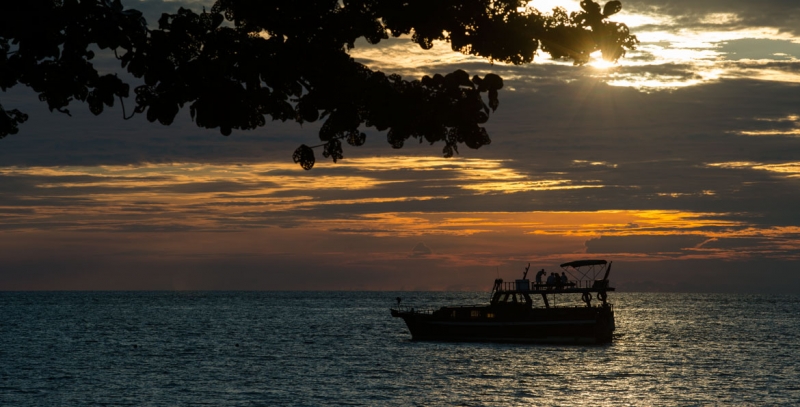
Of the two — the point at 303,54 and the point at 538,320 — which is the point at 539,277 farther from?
the point at 303,54

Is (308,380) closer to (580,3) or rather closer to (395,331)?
(580,3)

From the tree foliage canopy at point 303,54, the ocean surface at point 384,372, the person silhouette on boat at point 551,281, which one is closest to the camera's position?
the tree foliage canopy at point 303,54

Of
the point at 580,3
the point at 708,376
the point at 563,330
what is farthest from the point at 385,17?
the point at 563,330

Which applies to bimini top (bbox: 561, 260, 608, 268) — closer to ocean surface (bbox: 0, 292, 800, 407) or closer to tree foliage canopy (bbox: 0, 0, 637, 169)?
ocean surface (bbox: 0, 292, 800, 407)

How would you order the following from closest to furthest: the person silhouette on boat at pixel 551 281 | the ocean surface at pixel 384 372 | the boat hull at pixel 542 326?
the ocean surface at pixel 384 372 < the person silhouette on boat at pixel 551 281 < the boat hull at pixel 542 326

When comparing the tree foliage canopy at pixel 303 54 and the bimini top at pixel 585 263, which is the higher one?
the tree foliage canopy at pixel 303 54

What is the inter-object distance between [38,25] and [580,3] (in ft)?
19.7

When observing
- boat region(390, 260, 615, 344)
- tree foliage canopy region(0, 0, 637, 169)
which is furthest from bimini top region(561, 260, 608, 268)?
tree foliage canopy region(0, 0, 637, 169)

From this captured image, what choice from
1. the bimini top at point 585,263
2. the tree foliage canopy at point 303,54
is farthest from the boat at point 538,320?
the tree foliage canopy at point 303,54

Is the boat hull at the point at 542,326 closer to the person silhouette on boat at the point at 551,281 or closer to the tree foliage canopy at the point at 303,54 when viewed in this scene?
the person silhouette on boat at the point at 551,281

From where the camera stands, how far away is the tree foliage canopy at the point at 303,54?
927 cm

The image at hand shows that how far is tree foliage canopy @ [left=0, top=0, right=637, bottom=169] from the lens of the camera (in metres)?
9.27

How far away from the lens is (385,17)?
9.62 m

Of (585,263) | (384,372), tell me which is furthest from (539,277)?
(384,372)
